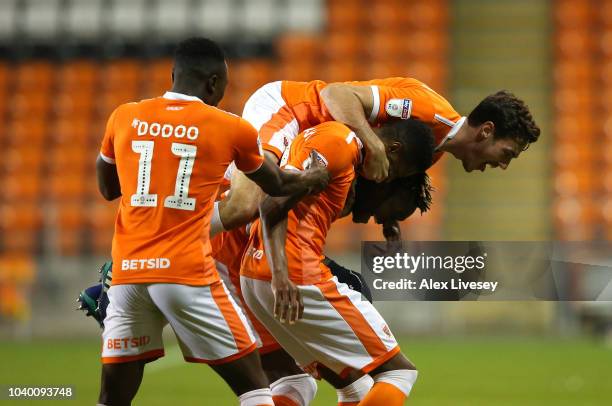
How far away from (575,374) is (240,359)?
686 cm

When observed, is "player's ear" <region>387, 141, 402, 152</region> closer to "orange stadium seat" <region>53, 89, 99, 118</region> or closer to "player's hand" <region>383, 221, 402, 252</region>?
"player's hand" <region>383, 221, 402, 252</region>

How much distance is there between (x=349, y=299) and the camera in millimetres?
4801

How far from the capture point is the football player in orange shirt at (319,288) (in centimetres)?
464

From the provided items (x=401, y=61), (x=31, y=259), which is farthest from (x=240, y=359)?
(x=401, y=61)

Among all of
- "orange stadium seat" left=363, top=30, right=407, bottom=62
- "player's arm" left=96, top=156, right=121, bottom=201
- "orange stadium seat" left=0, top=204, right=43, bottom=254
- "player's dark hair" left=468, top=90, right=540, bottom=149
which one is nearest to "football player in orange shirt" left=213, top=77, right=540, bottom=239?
"player's dark hair" left=468, top=90, right=540, bottom=149

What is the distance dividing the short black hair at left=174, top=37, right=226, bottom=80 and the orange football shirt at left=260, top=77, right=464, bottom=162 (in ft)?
3.24

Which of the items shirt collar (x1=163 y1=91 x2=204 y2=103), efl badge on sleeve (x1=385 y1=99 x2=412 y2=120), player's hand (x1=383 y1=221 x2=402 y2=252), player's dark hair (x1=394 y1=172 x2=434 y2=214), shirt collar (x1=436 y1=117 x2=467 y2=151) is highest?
shirt collar (x1=163 y1=91 x2=204 y2=103)

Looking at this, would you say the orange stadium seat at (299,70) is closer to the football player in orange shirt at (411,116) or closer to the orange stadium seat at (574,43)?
the orange stadium seat at (574,43)

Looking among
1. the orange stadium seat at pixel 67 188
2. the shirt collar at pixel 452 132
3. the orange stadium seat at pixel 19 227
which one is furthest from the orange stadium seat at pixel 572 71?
the shirt collar at pixel 452 132

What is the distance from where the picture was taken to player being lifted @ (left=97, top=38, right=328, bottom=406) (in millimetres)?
4289

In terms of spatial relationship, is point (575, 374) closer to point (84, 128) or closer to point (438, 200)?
point (438, 200)

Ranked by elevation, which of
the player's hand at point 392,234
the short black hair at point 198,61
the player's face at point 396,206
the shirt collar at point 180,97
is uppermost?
the short black hair at point 198,61

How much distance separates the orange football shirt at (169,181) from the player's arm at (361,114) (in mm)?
766

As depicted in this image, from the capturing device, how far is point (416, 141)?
4.97 m
